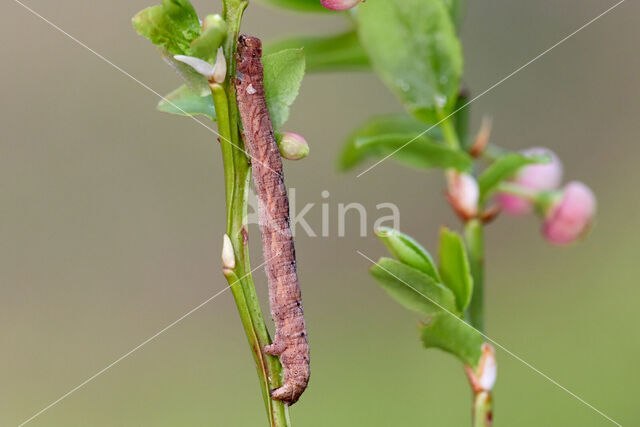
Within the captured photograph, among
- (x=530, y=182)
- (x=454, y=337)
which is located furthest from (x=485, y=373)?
(x=530, y=182)

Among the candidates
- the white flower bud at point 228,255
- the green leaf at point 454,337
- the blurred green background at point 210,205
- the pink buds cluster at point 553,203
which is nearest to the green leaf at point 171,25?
the white flower bud at point 228,255

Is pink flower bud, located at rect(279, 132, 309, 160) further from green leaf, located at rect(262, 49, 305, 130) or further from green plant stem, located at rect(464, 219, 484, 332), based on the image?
green plant stem, located at rect(464, 219, 484, 332)

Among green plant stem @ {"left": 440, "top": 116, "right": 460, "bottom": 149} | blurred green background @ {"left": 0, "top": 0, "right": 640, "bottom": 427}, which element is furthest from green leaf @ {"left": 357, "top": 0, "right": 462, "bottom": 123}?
blurred green background @ {"left": 0, "top": 0, "right": 640, "bottom": 427}

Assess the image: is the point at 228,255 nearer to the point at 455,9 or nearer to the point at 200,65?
the point at 200,65

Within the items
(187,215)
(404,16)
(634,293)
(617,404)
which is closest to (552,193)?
(404,16)

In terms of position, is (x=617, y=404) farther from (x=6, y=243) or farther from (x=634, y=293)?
(x=6, y=243)

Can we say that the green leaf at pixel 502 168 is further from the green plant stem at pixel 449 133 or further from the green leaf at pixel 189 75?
the green leaf at pixel 189 75
